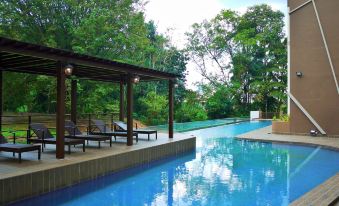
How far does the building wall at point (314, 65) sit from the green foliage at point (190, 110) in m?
14.0

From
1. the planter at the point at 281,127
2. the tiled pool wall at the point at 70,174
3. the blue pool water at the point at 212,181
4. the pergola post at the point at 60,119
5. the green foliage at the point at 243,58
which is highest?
the green foliage at the point at 243,58

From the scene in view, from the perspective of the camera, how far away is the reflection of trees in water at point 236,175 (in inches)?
284

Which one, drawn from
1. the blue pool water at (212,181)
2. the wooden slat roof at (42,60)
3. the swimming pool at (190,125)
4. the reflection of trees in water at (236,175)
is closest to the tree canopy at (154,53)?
the swimming pool at (190,125)

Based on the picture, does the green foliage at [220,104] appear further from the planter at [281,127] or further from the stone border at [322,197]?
the stone border at [322,197]

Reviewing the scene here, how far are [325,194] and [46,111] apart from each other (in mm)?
19288

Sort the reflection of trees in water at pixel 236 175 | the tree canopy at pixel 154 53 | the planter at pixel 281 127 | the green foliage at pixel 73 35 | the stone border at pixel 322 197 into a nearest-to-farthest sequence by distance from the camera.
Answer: the stone border at pixel 322 197
the reflection of trees in water at pixel 236 175
the planter at pixel 281 127
the green foliage at pixel 73 35
the tree canopy at pixel 154 53

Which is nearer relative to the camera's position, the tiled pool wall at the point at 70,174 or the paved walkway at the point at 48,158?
the tiled pool wall at the point at 70,174

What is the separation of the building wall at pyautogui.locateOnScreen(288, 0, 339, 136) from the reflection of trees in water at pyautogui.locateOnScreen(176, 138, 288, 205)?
3492 millimetres

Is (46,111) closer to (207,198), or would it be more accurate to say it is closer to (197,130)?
(197,130)

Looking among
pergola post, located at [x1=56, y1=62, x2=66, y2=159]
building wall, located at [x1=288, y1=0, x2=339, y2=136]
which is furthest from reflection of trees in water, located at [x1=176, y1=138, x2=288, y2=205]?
building wall, located at [x1=288, y1=0, x2=339, y2=136]

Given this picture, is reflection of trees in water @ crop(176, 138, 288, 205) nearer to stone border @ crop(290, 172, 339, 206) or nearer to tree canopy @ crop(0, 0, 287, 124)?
stone border @ crop(290, 172, 339, 206)

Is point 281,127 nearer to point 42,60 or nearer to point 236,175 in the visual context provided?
point 236,175

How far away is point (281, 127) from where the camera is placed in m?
17.7

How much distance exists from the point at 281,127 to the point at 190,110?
14.0 metres
